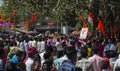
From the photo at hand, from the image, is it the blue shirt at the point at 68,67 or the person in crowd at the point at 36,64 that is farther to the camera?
the person in crowd at the point at 36,64

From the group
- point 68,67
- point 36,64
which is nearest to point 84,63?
point 36,64

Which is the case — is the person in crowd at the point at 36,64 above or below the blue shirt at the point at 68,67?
below

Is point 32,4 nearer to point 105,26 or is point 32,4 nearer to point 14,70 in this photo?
point 105,26

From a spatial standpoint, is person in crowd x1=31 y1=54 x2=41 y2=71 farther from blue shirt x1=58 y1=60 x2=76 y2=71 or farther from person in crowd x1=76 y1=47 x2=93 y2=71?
blue shirt x1=58 y1=60 x2=76 y2=71

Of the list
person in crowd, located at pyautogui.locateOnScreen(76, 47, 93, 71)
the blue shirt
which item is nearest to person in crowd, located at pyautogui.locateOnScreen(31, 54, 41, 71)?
person in crowd, located at pyautogui.locateOnScreen(76, 47, 93, 71)

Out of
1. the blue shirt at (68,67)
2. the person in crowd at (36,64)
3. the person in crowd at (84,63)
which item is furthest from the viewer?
the person in crowd at (84,63)

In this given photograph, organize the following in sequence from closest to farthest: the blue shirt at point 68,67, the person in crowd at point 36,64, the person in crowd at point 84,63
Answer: the blue shirt at point 68,67 → the person in crowd at point 36,64 → the person in crowd at point 84,63

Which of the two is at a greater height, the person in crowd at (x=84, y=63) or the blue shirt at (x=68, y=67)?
the blue shirt at (x=68, y=67)

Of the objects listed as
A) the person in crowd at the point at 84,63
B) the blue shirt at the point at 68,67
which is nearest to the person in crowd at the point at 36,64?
Answer: the person in crowd at the point at 84,63

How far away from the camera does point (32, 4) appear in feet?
82.2

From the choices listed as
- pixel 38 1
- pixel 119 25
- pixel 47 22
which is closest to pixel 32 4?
pixel 38 1

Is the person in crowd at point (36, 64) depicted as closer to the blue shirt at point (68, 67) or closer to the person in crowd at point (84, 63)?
the person in crowd at point (84, 63)

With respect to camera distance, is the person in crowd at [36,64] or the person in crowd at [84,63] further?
the person in crowd at [84,63]

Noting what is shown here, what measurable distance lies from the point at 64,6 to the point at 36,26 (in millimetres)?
74378
